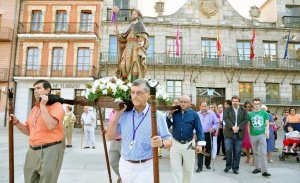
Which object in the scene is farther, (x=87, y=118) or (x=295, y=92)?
(x=295, y=92)

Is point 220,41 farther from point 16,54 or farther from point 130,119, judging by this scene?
point 130,119

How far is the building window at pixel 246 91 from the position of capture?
2216cm

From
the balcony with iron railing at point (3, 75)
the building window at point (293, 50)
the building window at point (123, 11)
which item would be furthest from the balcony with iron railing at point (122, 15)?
the building window at point (293, 50)

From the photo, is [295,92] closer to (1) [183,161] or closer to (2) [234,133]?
(2) [234,133]

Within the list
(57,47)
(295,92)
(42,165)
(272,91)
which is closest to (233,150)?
(42,165)

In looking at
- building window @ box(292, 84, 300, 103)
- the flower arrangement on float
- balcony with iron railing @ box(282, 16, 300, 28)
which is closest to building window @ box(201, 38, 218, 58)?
balcony with iron railing @ box(282, 16, 300, 28)

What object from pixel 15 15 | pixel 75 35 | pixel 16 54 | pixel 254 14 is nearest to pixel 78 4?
pixel 75 35

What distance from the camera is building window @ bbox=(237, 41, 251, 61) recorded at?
22625 mm

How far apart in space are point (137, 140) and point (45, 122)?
1.25 meters

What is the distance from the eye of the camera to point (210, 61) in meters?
22.2

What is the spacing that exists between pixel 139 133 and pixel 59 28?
22645mm

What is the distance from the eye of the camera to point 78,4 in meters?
23.2

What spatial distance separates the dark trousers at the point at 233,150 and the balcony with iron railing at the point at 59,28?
60.6 ft

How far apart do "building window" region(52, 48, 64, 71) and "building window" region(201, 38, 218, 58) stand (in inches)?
492
